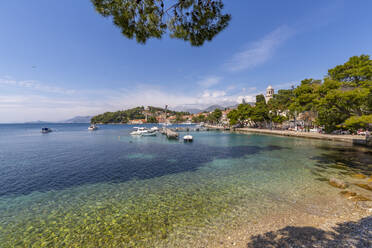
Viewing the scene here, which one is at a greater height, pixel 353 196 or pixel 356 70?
pixel 356 70

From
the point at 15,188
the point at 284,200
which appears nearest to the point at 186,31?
the point at 284,200

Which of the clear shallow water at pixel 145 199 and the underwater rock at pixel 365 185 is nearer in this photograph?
the clear shallow water at pixel 145 199

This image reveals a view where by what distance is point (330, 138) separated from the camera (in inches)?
1254

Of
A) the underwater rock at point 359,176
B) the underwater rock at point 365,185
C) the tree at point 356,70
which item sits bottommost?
the underwater rock at point 359,176

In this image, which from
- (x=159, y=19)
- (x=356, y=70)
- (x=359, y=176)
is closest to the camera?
(x=159, y=19)

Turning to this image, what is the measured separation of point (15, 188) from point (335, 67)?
33.4 m

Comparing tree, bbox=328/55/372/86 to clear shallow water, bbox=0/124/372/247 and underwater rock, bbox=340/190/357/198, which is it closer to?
clear shallow water, bbox=0/124/372/247

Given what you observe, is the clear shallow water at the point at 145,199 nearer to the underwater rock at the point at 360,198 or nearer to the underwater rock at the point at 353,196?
the underwater rock at the point at 353,196

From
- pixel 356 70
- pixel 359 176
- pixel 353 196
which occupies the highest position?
pixel 356 70

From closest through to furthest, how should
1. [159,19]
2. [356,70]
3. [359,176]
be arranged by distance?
[159,19], [359,176], [356,70]

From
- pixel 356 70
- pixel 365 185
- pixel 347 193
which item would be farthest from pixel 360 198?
pixel 356 70

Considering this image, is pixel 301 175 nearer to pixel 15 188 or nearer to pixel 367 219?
pixel 367 219

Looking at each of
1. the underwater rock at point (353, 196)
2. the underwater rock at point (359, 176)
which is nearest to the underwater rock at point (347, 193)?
the underwater rock at point (353, 196)

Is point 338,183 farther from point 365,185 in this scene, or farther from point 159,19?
point 159,19
